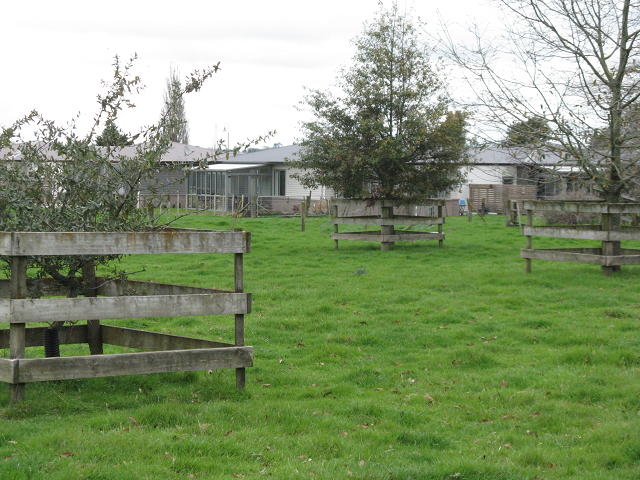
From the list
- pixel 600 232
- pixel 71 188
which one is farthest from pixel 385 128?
pixel 71 188

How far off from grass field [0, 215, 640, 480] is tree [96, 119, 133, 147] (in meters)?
2.34

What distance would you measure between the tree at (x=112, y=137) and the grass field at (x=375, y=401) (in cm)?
234

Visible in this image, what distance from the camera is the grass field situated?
448 centimetres

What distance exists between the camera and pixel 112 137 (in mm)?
6707

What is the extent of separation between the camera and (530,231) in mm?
14469

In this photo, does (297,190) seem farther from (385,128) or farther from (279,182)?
(385,128)

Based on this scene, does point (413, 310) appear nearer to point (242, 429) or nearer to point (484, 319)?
point (484, 319)

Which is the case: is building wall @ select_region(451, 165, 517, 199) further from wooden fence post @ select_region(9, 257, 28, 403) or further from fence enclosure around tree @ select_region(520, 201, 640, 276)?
wooden fence post @ select_region(9, 257, 28, 403)

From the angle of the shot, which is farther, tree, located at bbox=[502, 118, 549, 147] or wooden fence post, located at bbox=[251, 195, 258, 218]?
wooden fence post, located at bbox=[251, 195, 258, 218]

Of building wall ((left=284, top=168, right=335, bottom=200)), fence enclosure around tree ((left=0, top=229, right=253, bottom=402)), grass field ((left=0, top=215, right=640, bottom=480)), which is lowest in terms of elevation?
grass field ((left=0, top=215, right=640, bottom=480))

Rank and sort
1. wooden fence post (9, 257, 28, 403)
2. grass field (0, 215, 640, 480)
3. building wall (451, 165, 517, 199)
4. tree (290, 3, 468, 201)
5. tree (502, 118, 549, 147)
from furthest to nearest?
tree (290, 3, 468, 201)
building wall (451, 165, 517, 199)
tree (502, 118, 549, 147)
wooden fence post (9, 257, 28, 403)
grass field (0, 215, 640, 480)

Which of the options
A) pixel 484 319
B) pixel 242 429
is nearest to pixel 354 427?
pixel 242 429

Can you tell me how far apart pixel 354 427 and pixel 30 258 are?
3.19 metres

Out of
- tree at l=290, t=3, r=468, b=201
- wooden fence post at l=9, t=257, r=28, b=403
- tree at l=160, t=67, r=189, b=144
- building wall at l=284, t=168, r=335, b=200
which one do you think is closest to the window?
building wall at l=284, t=168, r=335, b=200
